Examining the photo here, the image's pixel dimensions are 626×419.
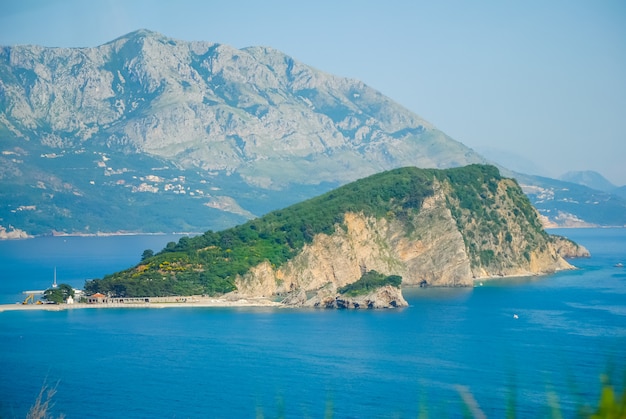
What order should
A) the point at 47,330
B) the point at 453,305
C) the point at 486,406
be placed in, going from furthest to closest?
the point at 453,305
the point at 47,330
the point at 486,406

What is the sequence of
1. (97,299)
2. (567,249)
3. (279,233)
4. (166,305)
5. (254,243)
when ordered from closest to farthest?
(166,305), (97,299), (254,243), (279,233), (567,249)

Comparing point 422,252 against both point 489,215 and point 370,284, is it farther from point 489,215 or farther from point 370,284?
point 370,284

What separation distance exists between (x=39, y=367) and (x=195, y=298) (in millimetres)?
31253

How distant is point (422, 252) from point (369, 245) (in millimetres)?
6059

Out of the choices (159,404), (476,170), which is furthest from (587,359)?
(476,170)

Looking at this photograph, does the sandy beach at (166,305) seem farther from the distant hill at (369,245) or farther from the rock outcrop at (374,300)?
the rock outcrop at (374,300)

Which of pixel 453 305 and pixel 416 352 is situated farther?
pixel 453 305

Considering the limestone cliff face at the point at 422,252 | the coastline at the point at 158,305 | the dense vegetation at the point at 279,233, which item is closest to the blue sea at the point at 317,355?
the coastline at the point at 158,305

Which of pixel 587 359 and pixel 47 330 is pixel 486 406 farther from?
pixel 47 330

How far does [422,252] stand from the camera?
10494cm

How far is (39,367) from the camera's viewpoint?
5753cm

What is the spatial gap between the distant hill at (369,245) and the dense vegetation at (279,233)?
108mm

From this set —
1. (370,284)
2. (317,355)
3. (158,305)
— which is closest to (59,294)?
(158,305)

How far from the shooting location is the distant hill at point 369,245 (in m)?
91.6
